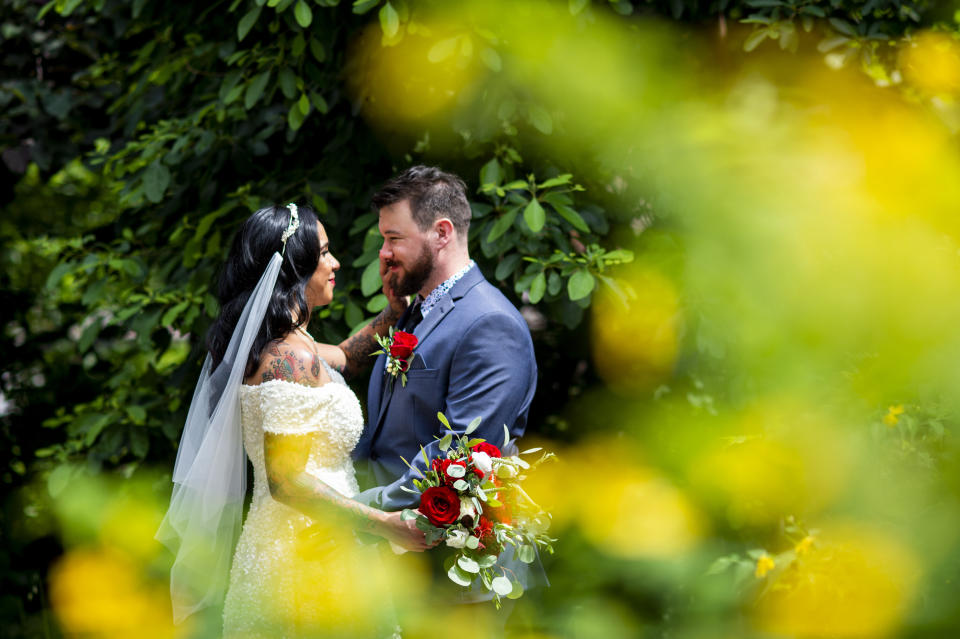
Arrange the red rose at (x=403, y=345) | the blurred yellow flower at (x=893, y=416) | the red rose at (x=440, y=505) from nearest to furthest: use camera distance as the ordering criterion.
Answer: the red rose at (x=440, y=505)
the blurred yellow flower at (x=893, y=416)
the red rose at (x=403, y=345)

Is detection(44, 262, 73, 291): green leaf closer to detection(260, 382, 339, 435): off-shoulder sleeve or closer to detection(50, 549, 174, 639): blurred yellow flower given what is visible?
detection(50, 549, 174, 639): blurred yellow flower

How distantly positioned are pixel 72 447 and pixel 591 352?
2033 mm

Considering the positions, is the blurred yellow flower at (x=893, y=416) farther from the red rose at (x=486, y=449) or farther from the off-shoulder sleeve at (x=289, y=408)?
the off-shoulder sleeve at (x=289, y=408)

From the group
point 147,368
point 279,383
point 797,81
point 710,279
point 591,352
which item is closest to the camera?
point 710,279

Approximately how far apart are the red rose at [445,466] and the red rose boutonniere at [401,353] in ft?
1.25

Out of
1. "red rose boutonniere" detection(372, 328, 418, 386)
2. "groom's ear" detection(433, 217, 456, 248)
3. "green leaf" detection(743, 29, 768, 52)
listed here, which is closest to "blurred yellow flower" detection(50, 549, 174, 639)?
"red rose boutonniere" detection(372, 328, 418, 386)

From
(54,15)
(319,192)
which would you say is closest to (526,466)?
(319,192)

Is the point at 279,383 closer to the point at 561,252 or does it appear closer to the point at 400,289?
the point at 400,289

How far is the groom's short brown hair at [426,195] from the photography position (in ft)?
7.75

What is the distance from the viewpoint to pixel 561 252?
9.03 feet

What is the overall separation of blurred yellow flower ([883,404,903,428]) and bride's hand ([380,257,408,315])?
1270mm

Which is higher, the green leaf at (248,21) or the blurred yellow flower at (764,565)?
the green leaf at (248,21)

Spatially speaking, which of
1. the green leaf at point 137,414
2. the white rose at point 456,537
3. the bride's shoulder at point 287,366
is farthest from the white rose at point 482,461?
Answer: the green leaf at point 137,414

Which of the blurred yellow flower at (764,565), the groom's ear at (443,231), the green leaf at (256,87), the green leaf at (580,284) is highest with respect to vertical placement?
the green leaf at (256,87)
